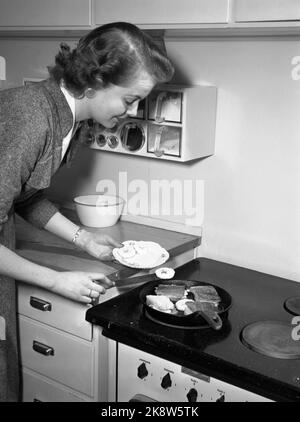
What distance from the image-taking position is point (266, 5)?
56.5 inches

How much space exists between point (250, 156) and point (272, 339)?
69 centimetres

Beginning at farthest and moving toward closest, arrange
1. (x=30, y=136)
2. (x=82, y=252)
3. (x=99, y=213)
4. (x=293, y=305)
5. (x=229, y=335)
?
(x=99, y=213)
(x=82, y=252)
(x=293, y=305)
(x=229, y=335)
(x=30, y=136)

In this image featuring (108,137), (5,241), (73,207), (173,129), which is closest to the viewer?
(5,241)

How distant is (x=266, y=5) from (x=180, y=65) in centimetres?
58

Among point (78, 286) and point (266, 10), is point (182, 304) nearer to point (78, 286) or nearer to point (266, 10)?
point (78, 286)

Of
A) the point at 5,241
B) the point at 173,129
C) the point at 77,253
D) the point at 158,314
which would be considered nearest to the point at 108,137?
the point at 173,129

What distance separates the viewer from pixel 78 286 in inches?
59.6

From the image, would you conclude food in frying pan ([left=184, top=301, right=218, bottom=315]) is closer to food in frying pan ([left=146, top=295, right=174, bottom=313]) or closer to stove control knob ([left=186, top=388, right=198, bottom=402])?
food in frying pan ([left=146, top=295, right=174, bottom=313])

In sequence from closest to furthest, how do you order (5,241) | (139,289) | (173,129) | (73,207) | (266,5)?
(266,5) → (5,241) → (139,289) → (173,129) → (73,207)

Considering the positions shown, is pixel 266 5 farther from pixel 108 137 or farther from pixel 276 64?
pixel 108 137

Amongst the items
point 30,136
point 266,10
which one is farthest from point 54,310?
point 266,10

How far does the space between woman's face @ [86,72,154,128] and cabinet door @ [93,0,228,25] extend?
256mm

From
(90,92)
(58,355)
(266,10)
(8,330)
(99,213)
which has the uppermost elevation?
(266,10)

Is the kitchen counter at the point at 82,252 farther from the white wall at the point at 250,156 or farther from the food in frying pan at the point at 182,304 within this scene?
the food in frying pan at the point at 182,304
